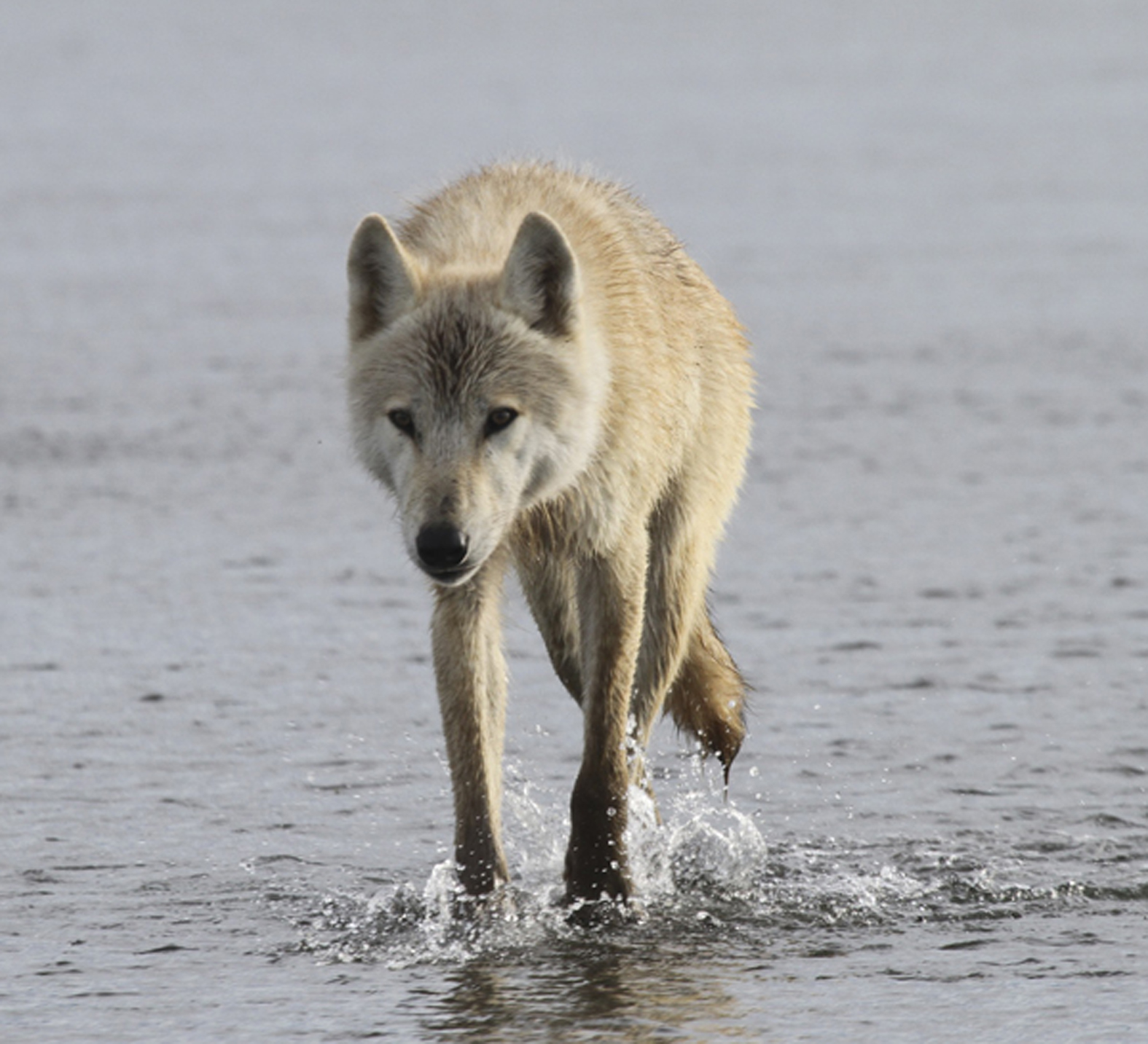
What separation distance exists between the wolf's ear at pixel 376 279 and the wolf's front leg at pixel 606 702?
3.43 feet

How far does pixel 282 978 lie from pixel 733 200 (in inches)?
719

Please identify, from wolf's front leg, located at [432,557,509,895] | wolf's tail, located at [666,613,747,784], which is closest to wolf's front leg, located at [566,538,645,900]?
wolf's front leg, located at [432,557,509,895]

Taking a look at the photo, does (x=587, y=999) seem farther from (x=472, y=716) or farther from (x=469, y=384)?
(x=469, y=384)

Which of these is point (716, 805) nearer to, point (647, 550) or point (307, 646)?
point (647, 550)

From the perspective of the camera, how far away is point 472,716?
22.7 feet

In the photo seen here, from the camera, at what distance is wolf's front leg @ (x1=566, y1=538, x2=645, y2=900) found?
23.2 ft

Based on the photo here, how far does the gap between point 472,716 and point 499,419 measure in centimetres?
103

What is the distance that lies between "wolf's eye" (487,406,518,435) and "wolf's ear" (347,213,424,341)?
18.1 inches

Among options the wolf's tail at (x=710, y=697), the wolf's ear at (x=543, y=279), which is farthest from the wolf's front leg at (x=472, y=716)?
the wolf's tail at (x=710, y=697)

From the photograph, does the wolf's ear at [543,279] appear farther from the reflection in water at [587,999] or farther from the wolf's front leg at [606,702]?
the reflection in water at [587,999]

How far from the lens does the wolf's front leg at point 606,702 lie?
708cm

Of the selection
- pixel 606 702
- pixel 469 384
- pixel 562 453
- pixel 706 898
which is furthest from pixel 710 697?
pixel 469 384

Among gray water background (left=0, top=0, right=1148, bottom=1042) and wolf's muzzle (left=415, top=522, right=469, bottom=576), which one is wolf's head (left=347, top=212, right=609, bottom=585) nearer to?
wolf's muzzle (left=415, top=522, right=469, bottom=576)

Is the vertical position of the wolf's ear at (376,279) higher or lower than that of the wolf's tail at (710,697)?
higher
